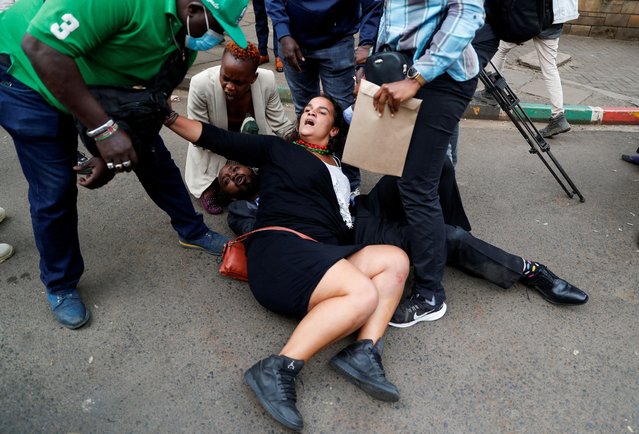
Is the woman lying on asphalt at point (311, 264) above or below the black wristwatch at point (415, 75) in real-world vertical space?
below

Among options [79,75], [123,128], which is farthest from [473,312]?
[79,75]

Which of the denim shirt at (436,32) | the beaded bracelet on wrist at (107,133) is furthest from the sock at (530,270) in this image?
the beaded bracelet on wrist at (107,133)

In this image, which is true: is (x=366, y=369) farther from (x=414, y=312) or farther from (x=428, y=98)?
(x=428, y=98)

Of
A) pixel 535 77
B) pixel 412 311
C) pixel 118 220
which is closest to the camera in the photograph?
pixel 412 311

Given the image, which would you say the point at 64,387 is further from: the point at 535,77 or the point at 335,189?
the point at 535,77

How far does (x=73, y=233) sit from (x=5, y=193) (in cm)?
151

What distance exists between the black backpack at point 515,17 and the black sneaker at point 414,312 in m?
1.54

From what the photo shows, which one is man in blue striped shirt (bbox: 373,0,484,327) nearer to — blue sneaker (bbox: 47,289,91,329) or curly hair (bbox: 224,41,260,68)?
curly hair (bbox: 224,41,260,68)

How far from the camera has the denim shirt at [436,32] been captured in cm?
199

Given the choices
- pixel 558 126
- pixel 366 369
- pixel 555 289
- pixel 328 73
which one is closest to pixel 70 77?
pixel 366 369

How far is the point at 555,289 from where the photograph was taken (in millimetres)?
2656

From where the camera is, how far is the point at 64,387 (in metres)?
2.07

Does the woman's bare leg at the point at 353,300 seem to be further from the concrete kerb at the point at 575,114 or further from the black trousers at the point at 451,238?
the concrete kerb at the point at 575,114

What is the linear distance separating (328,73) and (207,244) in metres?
1.35
